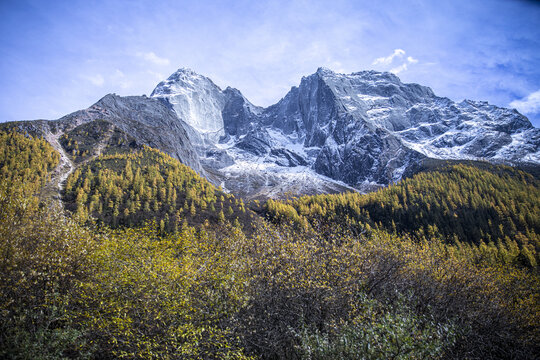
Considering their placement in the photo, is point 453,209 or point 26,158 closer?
point 26,158

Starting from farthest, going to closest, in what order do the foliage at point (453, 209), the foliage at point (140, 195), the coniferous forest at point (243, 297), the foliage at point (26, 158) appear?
the foliage at point (453, 209) < the foliage at point (26, 158) < the foliage at point (140, 195) < the coniferous forest at point (243, 297)

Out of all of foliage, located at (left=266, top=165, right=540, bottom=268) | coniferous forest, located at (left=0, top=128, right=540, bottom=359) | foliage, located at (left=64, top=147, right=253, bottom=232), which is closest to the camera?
coniferous forest, located at (left=0, top=128, right=540, bottom=359)

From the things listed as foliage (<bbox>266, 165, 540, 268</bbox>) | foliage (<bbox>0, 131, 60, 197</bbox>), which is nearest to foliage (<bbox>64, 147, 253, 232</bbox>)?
foliage (<bbox>0, 131, 60, 197</bbox>)

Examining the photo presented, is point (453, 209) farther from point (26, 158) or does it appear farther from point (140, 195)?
point (26, 158)

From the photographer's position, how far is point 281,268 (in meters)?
18.2

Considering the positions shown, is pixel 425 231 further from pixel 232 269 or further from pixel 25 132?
pixel 25 132

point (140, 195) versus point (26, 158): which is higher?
point (26, 158)

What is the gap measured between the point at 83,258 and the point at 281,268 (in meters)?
15.0

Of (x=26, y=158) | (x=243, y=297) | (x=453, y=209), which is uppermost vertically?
(x=26, y=158)

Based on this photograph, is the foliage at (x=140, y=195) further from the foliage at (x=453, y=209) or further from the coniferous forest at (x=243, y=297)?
the coniferous forest at (x=243, y=297)

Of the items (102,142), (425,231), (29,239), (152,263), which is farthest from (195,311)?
(102,142)

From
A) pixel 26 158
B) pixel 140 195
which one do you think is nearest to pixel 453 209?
pixel 140 195

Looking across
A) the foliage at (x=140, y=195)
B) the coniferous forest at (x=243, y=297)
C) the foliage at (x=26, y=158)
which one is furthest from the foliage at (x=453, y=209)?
the foliage at (x=26, y=158)

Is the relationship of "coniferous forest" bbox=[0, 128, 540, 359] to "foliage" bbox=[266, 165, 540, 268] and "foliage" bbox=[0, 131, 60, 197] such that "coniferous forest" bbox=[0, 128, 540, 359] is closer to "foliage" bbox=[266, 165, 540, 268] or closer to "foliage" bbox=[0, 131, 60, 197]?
"foliage" bbox=[266, 165, 540, 268]
